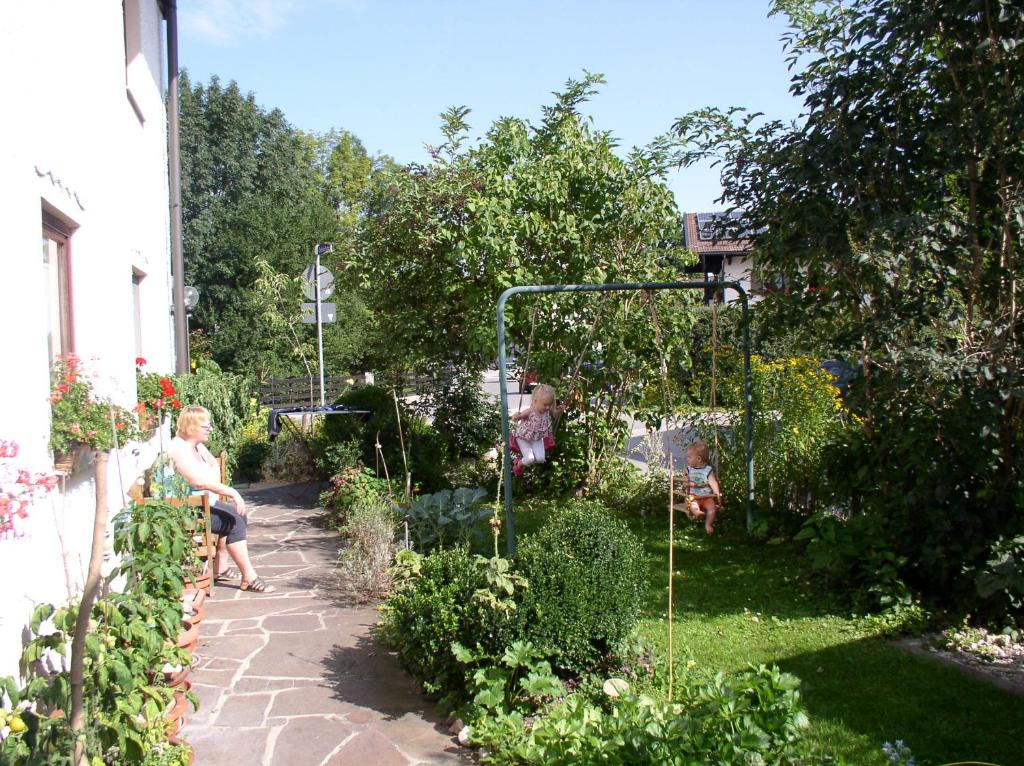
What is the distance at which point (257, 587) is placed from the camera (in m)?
6.67

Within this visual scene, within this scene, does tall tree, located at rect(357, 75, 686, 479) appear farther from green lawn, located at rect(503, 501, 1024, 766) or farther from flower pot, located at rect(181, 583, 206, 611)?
flower pot, located at rect(181, 583, 206, 611)

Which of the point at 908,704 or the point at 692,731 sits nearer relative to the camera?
the point at 692,731

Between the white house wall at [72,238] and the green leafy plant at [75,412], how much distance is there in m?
0.13

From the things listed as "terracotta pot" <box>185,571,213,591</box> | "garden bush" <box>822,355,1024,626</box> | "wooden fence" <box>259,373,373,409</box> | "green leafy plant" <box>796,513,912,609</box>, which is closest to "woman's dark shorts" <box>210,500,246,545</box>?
"terracotta pot" <box>185,571,213,591</box>

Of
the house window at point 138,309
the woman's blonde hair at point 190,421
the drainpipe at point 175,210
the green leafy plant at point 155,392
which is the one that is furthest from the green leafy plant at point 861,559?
the drainpipe at point 175,210

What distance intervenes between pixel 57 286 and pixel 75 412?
114 centimetres

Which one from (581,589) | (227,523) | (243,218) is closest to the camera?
(581,589)

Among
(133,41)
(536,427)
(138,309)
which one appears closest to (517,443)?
(536,427)

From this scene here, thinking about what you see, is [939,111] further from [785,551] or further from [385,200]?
[385,200]

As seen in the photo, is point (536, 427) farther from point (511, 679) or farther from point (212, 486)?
point (511, 679)

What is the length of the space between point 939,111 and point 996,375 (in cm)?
176

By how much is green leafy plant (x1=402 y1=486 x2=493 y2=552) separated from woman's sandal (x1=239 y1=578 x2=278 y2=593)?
1163 millimetres

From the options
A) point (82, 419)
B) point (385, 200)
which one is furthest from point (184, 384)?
point (82, 419)

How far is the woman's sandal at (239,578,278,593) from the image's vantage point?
6668 mm
